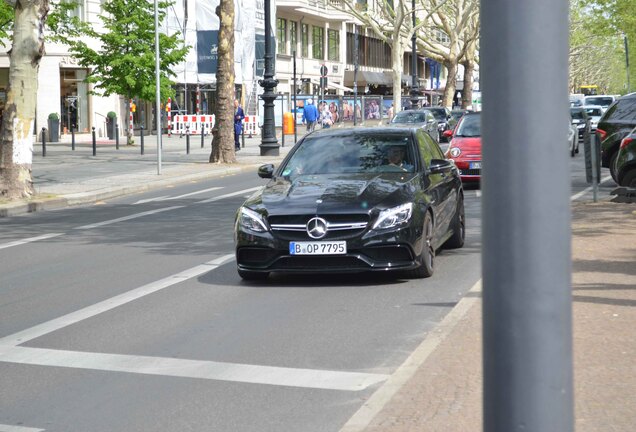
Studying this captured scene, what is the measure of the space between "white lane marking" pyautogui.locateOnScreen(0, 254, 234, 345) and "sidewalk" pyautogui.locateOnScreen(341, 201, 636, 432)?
10.0ft

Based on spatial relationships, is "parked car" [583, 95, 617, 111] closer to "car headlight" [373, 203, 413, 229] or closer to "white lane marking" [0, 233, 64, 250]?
"white lane marking" [0, 233, 64, 250]

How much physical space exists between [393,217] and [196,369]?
3.84 m

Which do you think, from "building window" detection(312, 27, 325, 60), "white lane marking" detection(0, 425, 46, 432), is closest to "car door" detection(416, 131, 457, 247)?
"white lane marking" detection(0, 425, 46, 432)

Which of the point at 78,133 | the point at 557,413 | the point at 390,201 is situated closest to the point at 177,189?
the point at 390,201

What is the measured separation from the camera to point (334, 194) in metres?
11.5

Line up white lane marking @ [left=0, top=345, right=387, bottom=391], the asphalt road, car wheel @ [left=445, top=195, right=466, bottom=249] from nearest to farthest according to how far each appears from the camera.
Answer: the asphalt road → white lane marking @ [left=0, top=345, right=387, bottom=391] → car wheel @ [left=445, top=195, right=466, bottom=249]

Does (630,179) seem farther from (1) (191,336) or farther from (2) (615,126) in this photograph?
(1) (191,336)

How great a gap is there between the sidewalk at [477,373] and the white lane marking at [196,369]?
44cm

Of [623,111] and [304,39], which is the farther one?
[304,39]

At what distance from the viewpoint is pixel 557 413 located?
2.61 m

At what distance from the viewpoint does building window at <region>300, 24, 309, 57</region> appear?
82838mm

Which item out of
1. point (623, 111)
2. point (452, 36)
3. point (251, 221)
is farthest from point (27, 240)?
point (452, 36)

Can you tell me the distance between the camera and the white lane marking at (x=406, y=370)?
19.6ft

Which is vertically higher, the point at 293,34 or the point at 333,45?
the point at 293,34
